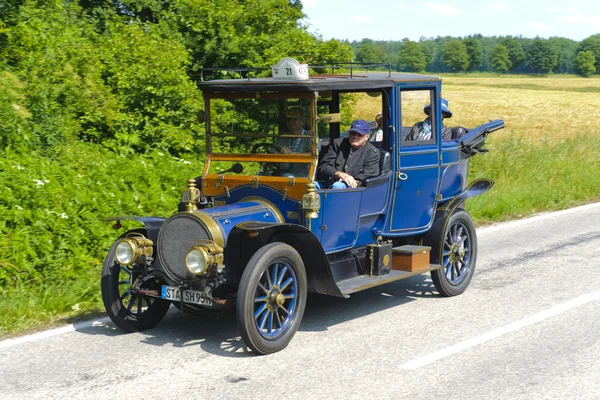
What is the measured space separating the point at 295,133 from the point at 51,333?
2.55m

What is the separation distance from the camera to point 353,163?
24.0ft

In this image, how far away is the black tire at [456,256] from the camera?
802cm

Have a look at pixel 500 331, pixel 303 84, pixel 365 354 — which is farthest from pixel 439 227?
pixel 303 84

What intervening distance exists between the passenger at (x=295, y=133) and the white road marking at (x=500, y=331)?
6.45ft

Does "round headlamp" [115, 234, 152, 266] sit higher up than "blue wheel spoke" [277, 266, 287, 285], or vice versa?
"round headlamp" [115, 234, 152, 266]

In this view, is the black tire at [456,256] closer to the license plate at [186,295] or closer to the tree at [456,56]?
the license plate at [186,295]

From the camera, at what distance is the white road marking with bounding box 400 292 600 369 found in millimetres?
6047

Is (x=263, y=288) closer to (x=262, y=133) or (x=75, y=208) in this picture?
(x=262, y=133)

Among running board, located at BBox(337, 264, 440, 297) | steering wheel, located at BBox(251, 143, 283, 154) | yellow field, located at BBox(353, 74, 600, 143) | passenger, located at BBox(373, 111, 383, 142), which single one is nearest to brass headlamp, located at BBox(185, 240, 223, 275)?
running board, located at BBox(337, 264, 440, 297)

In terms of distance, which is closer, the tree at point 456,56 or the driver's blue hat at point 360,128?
the driver's blue hat at point 360,128

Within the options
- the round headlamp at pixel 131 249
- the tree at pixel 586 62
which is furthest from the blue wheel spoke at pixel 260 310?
the tree at pixel 586 62

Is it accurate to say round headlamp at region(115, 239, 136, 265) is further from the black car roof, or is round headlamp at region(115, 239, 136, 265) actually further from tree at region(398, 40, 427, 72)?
tree at region(398, 40, 427, 72)

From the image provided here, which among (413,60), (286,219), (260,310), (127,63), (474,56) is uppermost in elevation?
(474,56)

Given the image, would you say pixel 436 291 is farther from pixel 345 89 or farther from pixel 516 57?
pixel 516 57
